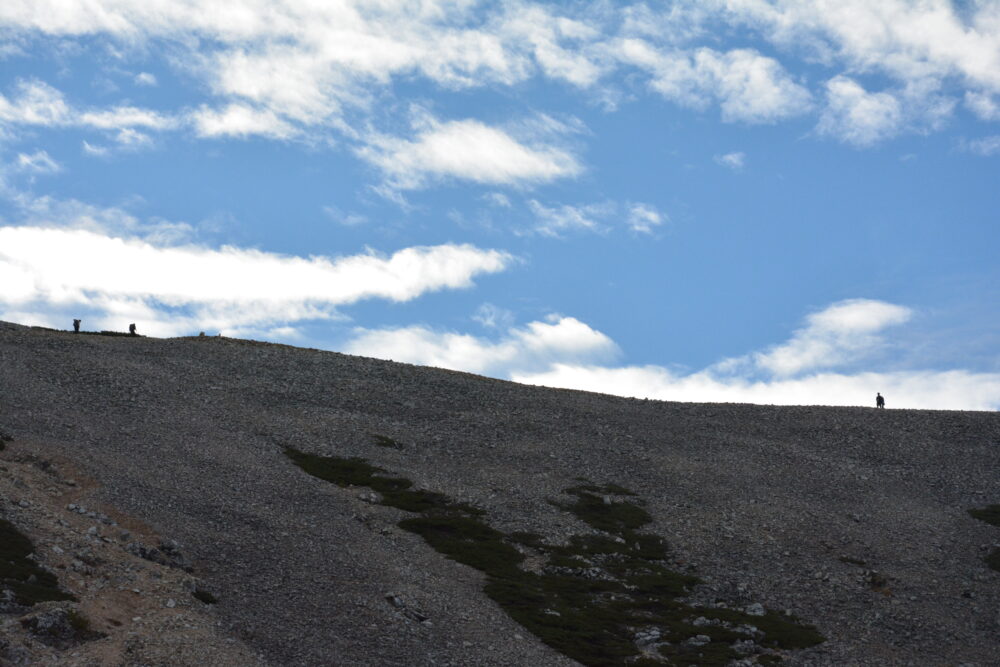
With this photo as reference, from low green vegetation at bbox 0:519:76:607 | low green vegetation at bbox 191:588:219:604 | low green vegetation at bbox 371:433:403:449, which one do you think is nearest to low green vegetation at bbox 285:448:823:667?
low green vegetation at bbox 371:433:403:449

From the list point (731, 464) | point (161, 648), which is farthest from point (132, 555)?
point (731, 464)

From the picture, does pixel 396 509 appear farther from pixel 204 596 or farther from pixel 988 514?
pixel 988 514

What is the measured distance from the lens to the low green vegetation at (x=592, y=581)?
142ft

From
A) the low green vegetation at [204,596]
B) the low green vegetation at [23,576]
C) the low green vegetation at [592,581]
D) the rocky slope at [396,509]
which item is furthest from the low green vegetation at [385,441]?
the low green vegetation at [23,576]

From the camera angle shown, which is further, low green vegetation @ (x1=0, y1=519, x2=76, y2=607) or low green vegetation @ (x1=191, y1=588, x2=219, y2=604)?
low green vegetation @ (x1=191, y1=588, x2=219, y2=604)

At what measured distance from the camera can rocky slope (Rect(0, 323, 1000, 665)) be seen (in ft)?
124

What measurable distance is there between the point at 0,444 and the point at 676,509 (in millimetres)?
38954

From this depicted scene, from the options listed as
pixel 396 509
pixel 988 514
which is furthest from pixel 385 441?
pixel 988 514

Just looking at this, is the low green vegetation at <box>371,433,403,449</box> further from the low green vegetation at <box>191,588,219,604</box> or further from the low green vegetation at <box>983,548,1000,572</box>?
the low green vegetation at <box>983,548,1000,572</box>

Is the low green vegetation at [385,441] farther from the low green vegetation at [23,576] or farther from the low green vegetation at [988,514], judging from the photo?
the low green vegetation at [988,514]

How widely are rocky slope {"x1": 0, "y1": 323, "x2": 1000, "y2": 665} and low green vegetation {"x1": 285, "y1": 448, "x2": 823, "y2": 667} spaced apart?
3.24 feet

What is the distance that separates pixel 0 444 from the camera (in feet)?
158

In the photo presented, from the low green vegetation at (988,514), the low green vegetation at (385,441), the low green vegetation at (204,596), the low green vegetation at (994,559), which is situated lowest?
the low green vegetation at (204,596)

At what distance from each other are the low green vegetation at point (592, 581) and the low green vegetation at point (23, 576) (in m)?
19.8
